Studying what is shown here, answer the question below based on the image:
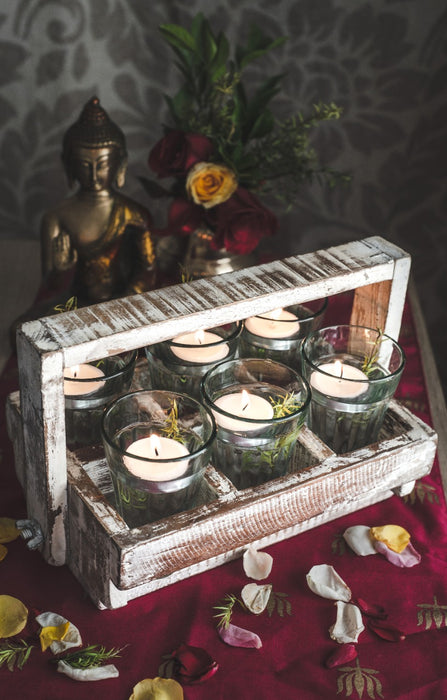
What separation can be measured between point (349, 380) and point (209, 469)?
0.14 m

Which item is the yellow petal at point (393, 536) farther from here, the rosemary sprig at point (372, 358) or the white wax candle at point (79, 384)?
the white wax candle at point (79, 384)

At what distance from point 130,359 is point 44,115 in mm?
914

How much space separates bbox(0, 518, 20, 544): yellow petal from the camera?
72 cm

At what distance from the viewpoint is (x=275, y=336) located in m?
0.79

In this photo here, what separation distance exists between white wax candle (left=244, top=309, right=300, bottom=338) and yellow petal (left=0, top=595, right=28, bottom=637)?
1.07 feet

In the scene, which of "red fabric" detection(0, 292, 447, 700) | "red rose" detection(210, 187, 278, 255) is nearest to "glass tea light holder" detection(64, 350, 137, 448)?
"red fabric" detection(0, 292, 447, 700)

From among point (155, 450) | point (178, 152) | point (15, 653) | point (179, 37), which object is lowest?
point (15, 653)

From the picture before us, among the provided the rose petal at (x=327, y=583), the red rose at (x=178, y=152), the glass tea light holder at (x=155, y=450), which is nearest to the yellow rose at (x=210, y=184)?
the red rose at (x=178, y=152)

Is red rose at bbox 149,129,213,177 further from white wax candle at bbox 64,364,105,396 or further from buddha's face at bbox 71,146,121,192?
white wax candle at bbox 64,364,105,396

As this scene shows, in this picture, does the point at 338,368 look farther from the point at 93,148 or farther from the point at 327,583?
the point at 93,148

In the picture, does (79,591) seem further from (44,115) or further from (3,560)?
(44,115)

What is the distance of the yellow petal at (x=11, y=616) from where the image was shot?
0.64 m

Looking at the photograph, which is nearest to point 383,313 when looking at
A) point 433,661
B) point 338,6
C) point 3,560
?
point 433,661

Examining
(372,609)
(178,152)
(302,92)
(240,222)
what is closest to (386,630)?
(372,609)
